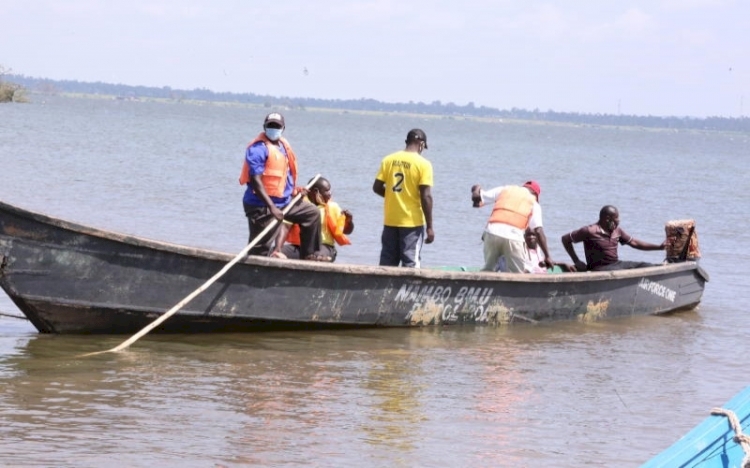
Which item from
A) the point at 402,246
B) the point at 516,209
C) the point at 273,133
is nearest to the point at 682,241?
the point at 516,209

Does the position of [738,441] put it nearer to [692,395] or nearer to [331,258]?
[692,395]

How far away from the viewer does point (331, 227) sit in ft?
36.1

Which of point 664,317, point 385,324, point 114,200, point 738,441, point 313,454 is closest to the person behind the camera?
point 738,441

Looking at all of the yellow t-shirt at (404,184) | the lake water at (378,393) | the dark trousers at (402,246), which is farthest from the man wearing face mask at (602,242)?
the yellow t-shirt at (404,184)

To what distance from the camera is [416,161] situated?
1042 cm

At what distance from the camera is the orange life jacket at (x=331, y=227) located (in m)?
10.9

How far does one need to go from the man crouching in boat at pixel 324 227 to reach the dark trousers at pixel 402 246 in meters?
0.40

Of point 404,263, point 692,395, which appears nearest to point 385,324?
point 404,263

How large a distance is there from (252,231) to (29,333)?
201 centimetres

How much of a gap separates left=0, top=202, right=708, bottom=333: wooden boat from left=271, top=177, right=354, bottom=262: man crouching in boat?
2.22 feet

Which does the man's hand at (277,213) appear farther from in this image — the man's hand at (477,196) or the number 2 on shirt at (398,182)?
the man's hand at (477,196)

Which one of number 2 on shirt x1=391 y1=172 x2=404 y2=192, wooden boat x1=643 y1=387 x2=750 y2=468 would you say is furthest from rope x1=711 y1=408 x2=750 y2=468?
number 2 on shirt x1=391 y1=172 x2=404 y2=192

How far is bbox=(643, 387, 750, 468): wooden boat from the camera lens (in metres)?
5.03

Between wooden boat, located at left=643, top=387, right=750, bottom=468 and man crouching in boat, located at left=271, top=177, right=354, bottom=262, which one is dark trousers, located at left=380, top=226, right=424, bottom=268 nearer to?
man crouching in boat, located at left=271, top=177, right=354, bottom=262
